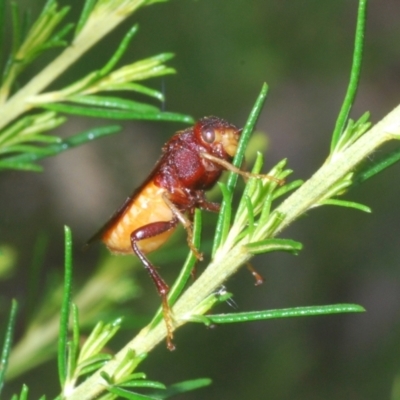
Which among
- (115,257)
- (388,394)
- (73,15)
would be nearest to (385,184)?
(388,394)

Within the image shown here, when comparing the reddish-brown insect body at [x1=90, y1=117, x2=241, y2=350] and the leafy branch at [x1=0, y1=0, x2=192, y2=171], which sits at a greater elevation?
the leafy branch at [x1=0, y1=0, x2=192, y2=171]

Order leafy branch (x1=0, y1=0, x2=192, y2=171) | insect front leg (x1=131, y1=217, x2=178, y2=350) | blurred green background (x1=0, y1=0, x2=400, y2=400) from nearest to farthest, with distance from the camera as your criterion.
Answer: leafy branch (x1=0, y1=0, x2=192, y2=171), insect front leg (x1=131, y1=217, x2=178, y2=350), blurred green background (x1=0, y1=0, x2=400, y2=400)

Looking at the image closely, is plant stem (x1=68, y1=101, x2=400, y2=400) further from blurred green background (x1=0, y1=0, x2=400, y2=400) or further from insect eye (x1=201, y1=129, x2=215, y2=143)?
blurred green background (x1=0, y1=0, x2=400, y2=400)

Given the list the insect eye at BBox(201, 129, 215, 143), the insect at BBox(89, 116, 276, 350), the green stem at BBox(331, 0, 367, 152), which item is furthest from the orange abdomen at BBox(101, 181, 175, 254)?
the green stem at BBox(331, 0, 367, 152)

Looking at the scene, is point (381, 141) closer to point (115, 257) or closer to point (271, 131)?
point (115, 257)

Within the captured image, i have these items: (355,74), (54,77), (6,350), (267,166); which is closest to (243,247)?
(355,74)

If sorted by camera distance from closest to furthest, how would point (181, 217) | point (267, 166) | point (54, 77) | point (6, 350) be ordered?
point (6, 350), point (54, 77), point (181, 217), point (267, 166)

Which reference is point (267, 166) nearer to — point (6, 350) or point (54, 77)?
point (54, 77)

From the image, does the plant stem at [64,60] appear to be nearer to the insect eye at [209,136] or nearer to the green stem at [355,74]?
the green stem at [355,74]
